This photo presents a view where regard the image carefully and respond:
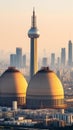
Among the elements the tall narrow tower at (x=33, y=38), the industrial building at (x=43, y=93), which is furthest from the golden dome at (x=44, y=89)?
the tall narrow tower at (x=33, y=38)

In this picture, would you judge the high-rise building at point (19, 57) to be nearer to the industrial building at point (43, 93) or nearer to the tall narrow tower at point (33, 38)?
the tall narrow tower at point (33, 38)

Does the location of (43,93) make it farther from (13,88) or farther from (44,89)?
(13,88)

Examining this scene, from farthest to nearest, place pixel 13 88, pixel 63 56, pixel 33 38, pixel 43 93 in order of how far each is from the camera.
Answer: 1. pixel 63 56
2. pixel 33 38
3. pixel 13 88
4. pixel 43 93

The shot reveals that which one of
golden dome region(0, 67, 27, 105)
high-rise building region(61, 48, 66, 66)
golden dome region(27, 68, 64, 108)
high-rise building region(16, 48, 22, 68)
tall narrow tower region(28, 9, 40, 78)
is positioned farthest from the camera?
high-rise building region(61, 48, 66, 66)

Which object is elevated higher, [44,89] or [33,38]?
[33,38]

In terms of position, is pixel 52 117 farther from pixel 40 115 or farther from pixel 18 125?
pixel 18 125

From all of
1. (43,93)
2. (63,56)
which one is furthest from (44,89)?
(63,56)

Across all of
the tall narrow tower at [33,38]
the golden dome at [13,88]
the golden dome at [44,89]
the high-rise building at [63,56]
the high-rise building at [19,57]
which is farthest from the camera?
the high-rise building at [63,56]

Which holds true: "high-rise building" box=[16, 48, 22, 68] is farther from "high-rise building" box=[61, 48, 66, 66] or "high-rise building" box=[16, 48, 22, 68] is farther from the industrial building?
the industrial building

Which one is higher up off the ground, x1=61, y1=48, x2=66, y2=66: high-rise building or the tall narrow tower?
x1=61, y1=48, x2=66, y2=66: high-rise building

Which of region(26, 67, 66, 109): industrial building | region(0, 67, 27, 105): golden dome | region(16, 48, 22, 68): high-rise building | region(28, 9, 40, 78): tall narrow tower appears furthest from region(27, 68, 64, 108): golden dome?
region(16, 48, 22, 68): high-rise building

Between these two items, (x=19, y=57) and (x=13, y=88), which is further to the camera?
(x=19, y=57)

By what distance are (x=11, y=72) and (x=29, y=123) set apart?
46.5ft

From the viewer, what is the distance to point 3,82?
79.9 meters
